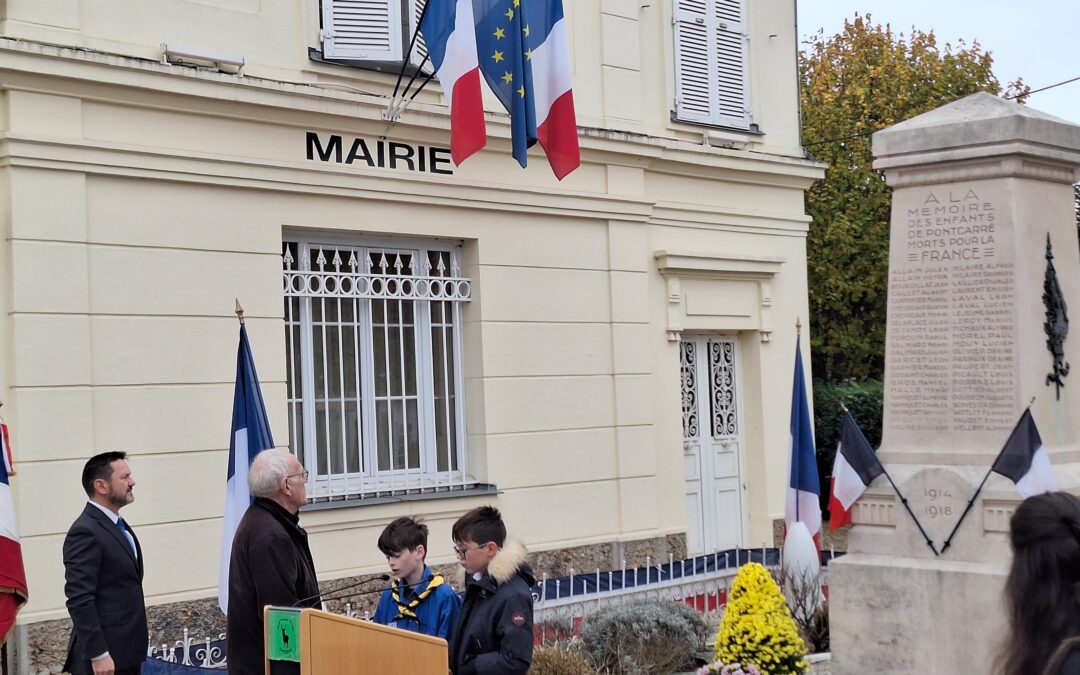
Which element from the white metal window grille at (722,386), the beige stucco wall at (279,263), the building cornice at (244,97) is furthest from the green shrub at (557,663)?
the white metal window grille at (722,386)

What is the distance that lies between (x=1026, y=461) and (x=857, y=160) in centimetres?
1637

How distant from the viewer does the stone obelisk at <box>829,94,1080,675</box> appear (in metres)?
7.58

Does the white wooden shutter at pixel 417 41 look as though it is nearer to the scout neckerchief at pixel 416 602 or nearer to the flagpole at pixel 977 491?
the flagpole at pixel 977 491

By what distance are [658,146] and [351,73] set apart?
3116 mm

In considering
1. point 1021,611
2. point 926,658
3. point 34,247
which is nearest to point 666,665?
point 926,658

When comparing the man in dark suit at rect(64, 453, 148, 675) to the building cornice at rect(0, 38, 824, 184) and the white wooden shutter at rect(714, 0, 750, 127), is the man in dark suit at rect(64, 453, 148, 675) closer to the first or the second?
the building cornice at rect(0, 38, 824, 184)

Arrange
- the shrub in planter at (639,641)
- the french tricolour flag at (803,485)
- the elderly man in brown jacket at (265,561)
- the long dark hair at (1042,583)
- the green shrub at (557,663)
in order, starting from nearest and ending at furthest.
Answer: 1. the long dark hair at (1042,583)
2. the elderly man in brown jacket at (265,561)
3. the green shrub at (557,663)
4. the shrub in planter at (639,641)
5. the french tricolour flag at (803,485)

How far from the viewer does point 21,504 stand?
8.17m

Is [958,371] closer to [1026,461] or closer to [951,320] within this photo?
[951,320]

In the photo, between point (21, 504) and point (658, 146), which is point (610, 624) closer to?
point (21, 504)

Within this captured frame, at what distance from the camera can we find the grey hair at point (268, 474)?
17.9 ft

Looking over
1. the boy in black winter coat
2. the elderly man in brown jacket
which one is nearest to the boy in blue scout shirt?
the boy in black winter coat

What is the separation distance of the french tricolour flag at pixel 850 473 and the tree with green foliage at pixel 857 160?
1371 centimetres

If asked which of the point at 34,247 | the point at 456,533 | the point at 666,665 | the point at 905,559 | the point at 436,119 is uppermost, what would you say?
the point at 436,119
